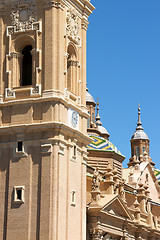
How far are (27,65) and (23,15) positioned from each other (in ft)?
9.87

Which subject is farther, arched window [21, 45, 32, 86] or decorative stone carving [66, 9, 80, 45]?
decorative stone carving [66, 9, 80, 45]

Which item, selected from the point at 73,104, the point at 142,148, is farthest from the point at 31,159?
the point at 142,148

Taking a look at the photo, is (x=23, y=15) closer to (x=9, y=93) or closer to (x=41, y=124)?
(x=9, y=93)

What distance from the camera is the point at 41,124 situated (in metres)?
39.6

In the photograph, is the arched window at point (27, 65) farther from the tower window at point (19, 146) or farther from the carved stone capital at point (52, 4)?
the tower window at point (19, 146)

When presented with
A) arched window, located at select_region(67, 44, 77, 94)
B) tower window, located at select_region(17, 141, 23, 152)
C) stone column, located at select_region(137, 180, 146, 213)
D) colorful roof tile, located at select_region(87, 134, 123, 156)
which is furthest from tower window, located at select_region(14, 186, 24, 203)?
colorful roof tile, located at select_region(87, 134, 123, 156)

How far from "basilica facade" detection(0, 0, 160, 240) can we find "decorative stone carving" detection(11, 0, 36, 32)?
59 millimetres

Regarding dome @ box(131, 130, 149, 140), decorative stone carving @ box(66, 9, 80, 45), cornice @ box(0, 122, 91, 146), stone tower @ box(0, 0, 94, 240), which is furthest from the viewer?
dome @ box(131, 130, 149, 140)

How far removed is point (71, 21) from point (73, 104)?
5.21 meters

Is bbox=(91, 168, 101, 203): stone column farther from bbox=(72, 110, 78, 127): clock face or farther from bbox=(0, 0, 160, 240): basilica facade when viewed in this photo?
bbox=(72, 110, 78, 127): clock face

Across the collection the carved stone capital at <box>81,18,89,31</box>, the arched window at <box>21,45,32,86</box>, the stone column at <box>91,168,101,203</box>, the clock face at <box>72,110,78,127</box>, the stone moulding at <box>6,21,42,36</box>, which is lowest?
the stone column at <box>91,168,101,203</box>

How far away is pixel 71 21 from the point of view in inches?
1699

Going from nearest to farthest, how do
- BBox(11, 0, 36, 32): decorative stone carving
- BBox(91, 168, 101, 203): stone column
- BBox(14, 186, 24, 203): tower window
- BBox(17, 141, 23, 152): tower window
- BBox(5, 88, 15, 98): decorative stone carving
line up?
BBox(14, 186, 24, 203): tower window < BBox(17, 141, 23, 152): tower window < BBox(5, 88, 15, 98): decorative stone carving < BBox(11, 0, 36, 32): decorative stone carving < BBox(91, 168, 101, 203): stone column

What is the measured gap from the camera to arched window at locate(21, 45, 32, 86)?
1670 inches
